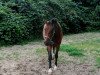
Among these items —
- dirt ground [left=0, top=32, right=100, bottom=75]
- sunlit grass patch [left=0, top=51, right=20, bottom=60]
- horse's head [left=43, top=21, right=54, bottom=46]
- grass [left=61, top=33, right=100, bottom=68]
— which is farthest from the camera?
grass [left=61, top=33, right=100, bottom=68]

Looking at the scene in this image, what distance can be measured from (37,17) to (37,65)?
5.71 m

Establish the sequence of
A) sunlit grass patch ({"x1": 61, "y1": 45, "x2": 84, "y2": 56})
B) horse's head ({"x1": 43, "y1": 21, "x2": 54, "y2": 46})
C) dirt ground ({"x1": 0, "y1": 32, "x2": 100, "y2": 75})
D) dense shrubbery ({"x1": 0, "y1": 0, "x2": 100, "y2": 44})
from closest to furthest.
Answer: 1. horse's head ({"x1": 43, "y1": 21, "x2": 54, "y2": 46})
2. dirt ground ({"x1": 0, "y1": 32, "x2": 100, "y2": 75})
3. sunlit grass patch ({"x1": 61, "y1": 45, "x2": 84, "y2": 56})
4. dense shrubbery ({"x1": 0, "y1": 0, "x2": 100, "y2": 44})

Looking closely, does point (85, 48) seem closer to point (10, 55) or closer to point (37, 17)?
point (10, 55)

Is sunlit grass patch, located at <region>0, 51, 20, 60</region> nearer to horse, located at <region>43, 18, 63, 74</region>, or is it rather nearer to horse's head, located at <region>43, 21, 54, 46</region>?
horse, located at <region>43, 18, 63, 74</region>

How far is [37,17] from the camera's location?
14.9 metres

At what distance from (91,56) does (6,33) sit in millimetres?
3906

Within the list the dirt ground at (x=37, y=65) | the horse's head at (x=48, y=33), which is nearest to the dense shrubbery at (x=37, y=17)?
the dirt ground at (x=37, y=65)

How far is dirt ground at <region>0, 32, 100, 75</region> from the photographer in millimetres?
8820

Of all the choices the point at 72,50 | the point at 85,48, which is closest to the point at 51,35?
the point at 72,50

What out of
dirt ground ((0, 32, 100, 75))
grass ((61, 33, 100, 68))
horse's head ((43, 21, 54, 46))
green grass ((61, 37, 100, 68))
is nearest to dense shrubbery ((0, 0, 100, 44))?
dirt ground ((0, 32, 100, 75))

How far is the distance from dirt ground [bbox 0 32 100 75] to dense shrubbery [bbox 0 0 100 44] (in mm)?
1433

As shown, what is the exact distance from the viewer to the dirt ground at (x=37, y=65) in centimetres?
882

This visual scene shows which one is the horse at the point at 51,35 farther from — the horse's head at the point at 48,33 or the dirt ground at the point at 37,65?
the dirt ground at the point at 37,65

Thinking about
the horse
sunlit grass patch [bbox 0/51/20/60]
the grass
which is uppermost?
the horse
